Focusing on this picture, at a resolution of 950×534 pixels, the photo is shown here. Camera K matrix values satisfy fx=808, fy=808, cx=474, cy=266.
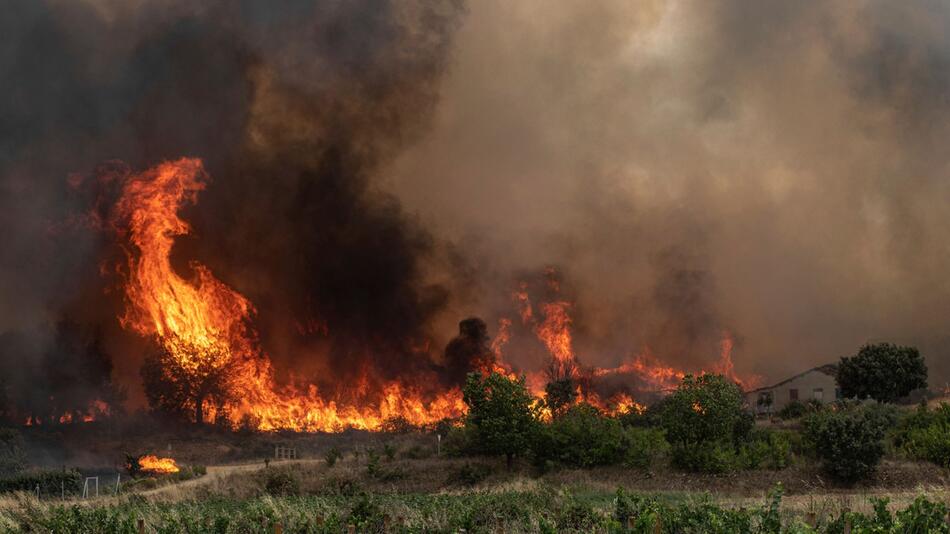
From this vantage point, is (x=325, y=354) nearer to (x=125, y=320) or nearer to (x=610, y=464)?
(x=125, y=320)

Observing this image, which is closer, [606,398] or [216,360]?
[216,360]

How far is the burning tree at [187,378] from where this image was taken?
273 feet

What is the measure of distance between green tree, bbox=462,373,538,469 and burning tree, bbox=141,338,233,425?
40.9 metres

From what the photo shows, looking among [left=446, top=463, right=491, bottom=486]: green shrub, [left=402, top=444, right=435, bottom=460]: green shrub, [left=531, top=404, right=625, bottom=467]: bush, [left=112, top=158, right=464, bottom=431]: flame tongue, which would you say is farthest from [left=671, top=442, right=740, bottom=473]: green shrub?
[left=112, top=158, right=464, bottom=431]: flame tongue

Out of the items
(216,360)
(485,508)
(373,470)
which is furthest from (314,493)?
(216,360)

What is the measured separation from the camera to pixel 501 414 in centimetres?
5075

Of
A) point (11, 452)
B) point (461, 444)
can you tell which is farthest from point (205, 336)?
point (461, 444)

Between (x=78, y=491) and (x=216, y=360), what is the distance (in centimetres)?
3244

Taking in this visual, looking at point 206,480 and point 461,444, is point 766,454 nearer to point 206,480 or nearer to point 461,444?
point 461,444

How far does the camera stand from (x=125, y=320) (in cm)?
8619

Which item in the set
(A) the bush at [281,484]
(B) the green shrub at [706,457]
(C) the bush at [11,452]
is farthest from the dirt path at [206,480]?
(B) the green shrub at [706,457]

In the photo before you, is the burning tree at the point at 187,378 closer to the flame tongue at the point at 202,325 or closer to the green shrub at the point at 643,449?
the flame tongue at the point at 202,325

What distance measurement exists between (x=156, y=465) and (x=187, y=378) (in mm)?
21535

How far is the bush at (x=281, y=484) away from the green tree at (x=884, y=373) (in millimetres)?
63860
